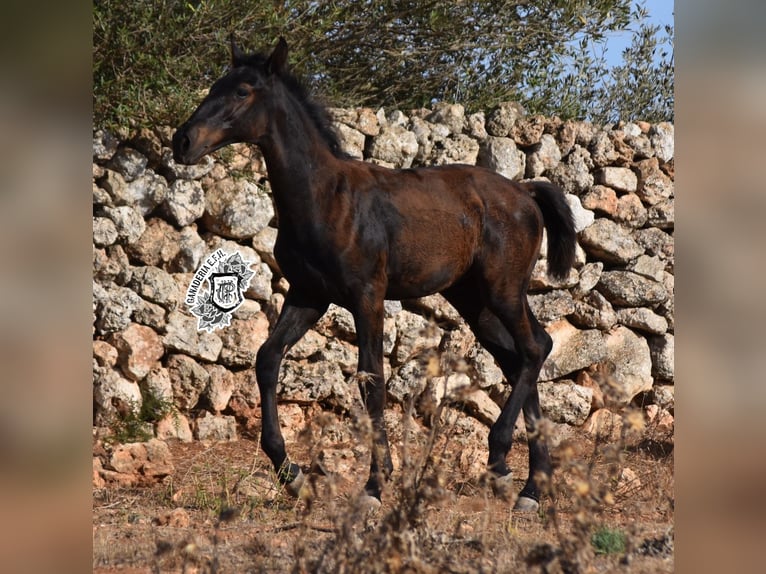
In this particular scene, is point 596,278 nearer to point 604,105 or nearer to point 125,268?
point 604,105

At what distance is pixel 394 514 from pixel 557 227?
354 centimetres

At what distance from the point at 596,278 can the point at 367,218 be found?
322 cm

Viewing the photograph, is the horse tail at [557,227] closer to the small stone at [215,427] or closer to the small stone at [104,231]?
the small stone at [215,427]

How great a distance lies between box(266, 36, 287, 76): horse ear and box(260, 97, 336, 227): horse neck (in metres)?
0.15

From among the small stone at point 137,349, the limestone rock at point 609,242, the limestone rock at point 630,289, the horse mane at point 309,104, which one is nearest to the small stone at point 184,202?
the small stone at point 137,349

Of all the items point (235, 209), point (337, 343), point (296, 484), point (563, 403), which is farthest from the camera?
point (563, 403)

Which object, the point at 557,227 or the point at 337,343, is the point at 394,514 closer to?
the point at 557,227

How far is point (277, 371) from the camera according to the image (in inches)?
200

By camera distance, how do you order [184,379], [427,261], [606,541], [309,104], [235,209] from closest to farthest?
[606,541] < [309,104] < [427,261] < [184,379] < [235,209]

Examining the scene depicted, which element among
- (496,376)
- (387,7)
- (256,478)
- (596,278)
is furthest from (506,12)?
(256,478)

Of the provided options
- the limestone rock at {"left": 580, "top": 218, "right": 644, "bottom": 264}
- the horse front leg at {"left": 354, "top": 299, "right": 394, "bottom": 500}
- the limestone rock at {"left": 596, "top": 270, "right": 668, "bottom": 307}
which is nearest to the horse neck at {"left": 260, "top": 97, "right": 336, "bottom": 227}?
the horse front leg at {"left": 354, "top": 299, "right": 394, "bottom": 500}

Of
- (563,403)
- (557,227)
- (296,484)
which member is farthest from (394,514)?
(563,403)
